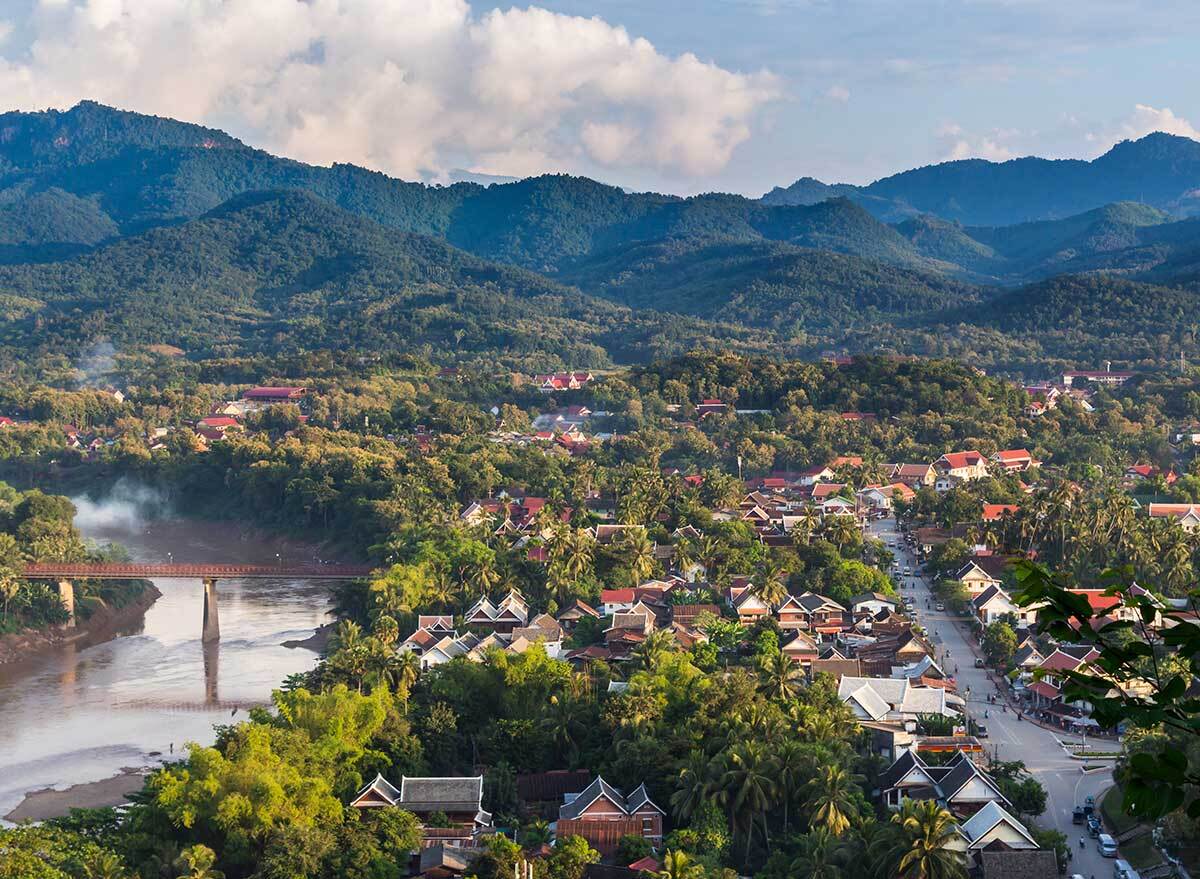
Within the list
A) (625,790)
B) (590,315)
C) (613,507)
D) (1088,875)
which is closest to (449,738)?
(625,790)

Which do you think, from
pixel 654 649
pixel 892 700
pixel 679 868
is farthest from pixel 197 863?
pixel 892 700

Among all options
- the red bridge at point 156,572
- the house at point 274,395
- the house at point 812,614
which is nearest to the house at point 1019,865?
the house at point 812,614

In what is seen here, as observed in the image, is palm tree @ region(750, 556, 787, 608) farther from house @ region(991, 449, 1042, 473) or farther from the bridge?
house @ region(991, 449, 1042, 473)

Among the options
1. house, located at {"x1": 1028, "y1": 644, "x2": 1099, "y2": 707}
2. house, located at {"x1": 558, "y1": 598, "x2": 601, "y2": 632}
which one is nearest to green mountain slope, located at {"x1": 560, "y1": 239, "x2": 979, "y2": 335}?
house, located at {"x1": 558, "y1": 598, "x2": 601, "y2": 632}

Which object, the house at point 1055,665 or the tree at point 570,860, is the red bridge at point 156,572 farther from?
the tree at point 570,860

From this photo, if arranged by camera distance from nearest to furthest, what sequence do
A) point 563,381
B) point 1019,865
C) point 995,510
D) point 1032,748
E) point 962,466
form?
point 1019,865
point 1032,748
point 995,510
point 962,466
point 563,381

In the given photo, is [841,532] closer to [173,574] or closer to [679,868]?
[173,574]

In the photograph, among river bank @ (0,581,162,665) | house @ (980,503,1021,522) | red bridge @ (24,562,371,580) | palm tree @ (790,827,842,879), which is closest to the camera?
palm tree @ (790,827,842,879)
